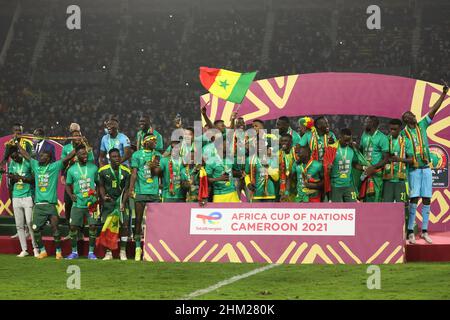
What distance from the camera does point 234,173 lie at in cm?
1272

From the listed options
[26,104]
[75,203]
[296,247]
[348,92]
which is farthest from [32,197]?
[26,104]

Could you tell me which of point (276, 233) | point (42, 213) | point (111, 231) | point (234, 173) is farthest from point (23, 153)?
point (276, 233)

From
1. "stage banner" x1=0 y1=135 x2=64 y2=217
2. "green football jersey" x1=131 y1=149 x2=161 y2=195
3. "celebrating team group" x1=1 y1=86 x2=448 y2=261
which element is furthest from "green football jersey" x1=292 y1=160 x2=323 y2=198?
"stage banner" x1=0 y1=135 x2=64 y2=217

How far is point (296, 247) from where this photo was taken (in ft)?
38.2

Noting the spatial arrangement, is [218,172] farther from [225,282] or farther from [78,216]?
[225,282]

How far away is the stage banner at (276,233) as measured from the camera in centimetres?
1136

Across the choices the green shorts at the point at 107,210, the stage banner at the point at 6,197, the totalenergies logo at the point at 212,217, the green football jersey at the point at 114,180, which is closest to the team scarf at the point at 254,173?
the totalenergies logo at the point at 212,217

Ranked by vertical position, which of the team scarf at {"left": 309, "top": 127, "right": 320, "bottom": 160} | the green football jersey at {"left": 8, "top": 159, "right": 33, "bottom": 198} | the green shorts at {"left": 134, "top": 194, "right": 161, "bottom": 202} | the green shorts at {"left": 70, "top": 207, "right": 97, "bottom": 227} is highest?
the team scarf at {"left": 309, "top": 127, "right": 320, "bottom": 160}

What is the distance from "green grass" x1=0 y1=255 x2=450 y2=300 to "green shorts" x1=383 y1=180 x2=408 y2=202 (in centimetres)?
126

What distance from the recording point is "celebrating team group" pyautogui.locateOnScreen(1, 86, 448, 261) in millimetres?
12219

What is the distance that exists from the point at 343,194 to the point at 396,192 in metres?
0.71

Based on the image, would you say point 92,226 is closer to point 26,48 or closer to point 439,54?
point 439,54

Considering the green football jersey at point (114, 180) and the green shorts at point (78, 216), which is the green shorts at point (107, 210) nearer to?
the green football jersey at point (114, 180)

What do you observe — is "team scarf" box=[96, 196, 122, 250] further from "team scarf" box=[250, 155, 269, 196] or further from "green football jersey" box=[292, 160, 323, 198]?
"green football jersey" box=[292, 160, 323, 198]
